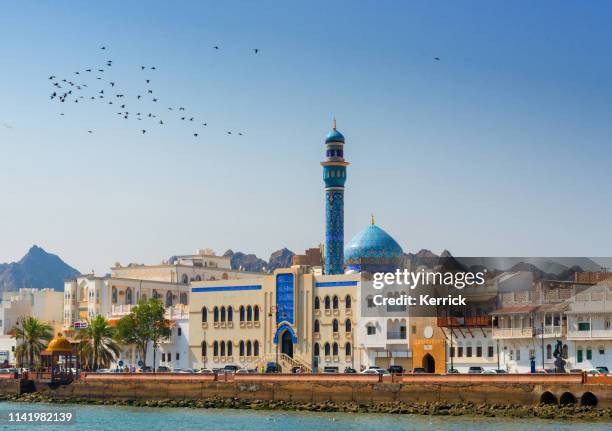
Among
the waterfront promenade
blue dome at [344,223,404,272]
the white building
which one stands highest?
blue dome at [344,223,404,272]

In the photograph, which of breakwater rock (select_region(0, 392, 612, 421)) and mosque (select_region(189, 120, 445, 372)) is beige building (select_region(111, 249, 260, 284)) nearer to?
mosque (select_region(189, 120, 445, 372))

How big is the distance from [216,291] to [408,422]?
3795 cm

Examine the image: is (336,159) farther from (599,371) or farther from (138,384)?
(599,371)

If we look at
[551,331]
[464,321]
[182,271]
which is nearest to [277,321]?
[464,321]

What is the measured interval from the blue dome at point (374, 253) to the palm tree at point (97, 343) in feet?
66.9

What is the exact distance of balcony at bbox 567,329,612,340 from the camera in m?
78.5

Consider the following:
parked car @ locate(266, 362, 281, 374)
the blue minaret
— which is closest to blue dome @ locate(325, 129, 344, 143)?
the blue minaret

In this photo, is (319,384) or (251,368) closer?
(319,384)

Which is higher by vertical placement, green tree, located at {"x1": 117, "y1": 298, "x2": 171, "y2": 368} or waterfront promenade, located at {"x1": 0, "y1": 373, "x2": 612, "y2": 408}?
green tree, located at {"x1": 117, "y1": 298, "x2": 171, "y2": 368}

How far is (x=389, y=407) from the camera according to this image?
245 feet

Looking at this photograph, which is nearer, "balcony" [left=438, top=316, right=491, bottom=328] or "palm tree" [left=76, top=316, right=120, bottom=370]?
"balcony" [left=438, top=316, right=491, bottom=328]

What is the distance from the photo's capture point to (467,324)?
87188mm

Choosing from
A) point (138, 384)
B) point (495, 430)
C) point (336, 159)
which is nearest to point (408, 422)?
point (495, 430)

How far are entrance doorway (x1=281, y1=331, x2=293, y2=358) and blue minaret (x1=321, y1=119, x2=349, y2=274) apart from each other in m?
7.08
